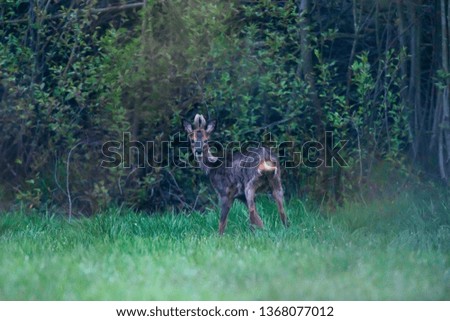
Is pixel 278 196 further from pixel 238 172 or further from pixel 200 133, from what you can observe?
pixel 200 133

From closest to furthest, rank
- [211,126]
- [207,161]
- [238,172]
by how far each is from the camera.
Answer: [211,126] < [238,172] < [207,161]

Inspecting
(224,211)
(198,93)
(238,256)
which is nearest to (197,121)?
(224,211)

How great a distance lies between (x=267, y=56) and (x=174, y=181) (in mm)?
2158

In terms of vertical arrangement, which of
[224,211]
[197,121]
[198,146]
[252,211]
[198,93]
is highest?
[197,121]

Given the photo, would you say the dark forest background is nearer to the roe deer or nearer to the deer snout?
the roe deer

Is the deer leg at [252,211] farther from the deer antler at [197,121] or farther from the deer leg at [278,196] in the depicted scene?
the deer antler at [197,121]

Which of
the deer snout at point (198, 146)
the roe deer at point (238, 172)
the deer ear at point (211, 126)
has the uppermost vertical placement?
the deer ear at point (211, 126)

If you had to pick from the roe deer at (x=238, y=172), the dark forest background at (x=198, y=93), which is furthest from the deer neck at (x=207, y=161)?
the dark forest background at (x=198, y=93)

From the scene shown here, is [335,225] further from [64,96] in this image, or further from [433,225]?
[64,96]

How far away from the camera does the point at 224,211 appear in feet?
37.5

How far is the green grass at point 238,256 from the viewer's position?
838 centimetres

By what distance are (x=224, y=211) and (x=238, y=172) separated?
522 mm

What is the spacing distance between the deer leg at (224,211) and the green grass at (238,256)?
5.3 inches

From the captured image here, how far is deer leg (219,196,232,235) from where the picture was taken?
36.9ft
